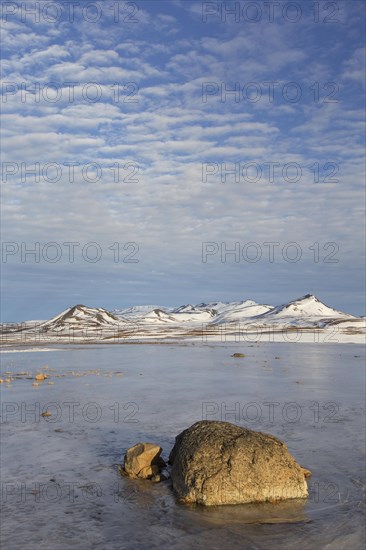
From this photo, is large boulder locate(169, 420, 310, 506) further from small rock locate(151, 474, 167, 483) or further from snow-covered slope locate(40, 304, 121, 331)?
snow-covered slope locate(40, 304, 121, 331)

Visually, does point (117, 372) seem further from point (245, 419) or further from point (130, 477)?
point (130, 477)

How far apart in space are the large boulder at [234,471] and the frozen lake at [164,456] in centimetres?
29

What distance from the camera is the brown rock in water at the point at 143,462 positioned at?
12.2 m

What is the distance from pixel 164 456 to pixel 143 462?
1507 mm

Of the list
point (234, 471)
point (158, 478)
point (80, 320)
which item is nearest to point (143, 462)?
point (158, 478)

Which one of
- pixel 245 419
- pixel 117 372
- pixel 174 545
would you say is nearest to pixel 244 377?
pixel 117 372

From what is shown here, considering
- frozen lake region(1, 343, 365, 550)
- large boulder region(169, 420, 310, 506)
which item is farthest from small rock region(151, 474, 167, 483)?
large boulder region(169, 420, 310, 506)

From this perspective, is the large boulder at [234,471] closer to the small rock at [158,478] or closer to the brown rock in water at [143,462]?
the small rock at [158,478]

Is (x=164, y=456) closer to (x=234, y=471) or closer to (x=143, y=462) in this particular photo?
(x=143, y=462)

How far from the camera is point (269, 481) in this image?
10766 mm

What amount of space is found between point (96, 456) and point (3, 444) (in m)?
3.03

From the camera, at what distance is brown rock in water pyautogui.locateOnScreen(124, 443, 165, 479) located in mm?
12227

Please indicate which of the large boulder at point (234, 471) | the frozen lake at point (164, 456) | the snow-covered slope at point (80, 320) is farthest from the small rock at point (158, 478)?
the snow-covered slope at point (80, 320)

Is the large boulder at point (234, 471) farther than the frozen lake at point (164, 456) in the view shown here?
Yes
